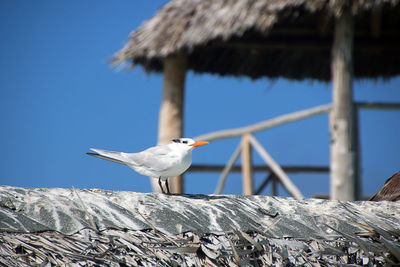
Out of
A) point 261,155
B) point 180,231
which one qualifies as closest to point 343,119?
point 261,155

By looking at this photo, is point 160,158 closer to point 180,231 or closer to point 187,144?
point 187,144

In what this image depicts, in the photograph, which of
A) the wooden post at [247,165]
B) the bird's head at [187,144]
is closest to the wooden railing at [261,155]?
the wooden post at [247,165]

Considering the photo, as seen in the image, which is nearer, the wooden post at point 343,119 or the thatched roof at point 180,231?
the thatched roof at point 180,231

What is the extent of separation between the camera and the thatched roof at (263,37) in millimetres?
6055

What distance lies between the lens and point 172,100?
23.6 ft

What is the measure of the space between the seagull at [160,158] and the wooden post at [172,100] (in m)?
4.01

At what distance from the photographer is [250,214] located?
263 centimetres

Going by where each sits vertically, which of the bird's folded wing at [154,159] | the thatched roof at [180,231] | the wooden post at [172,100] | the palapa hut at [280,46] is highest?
the palapa hut at [280,46]

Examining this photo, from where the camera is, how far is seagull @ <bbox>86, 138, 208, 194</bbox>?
9.54ft

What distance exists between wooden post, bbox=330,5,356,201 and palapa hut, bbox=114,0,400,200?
0.03 feet

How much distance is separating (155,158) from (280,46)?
4.84 metres

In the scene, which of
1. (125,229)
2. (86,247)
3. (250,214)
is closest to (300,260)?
(250,214)

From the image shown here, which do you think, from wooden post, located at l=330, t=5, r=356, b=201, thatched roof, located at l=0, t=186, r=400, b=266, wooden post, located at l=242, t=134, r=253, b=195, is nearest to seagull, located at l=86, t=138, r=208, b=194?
thatched roof, located at l=0, t=186, r=400, b=266

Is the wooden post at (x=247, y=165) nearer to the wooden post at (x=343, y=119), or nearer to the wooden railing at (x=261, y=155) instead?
the wooden railing at (x=261, y=155)
